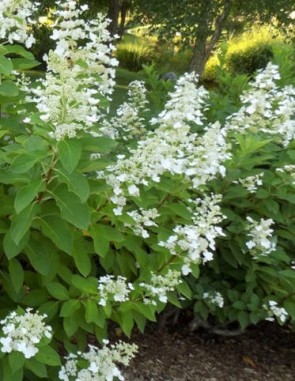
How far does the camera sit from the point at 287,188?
3.02 metres

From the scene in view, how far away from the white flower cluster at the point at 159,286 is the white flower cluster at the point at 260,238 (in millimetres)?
767

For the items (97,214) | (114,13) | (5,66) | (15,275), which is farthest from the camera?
(114,13)

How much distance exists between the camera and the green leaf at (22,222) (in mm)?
1755

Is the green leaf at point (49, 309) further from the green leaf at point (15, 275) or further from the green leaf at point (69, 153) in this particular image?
the green leaf at point (69, 153)

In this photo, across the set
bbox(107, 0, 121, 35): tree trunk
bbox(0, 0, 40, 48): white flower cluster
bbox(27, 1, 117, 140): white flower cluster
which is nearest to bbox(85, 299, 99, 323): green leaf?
bbox(27, 1, 117, 140): white flower cluster

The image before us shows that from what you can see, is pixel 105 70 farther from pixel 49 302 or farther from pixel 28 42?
pixel 49 302

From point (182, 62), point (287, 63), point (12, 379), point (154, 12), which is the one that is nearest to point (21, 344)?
point (12, 379)

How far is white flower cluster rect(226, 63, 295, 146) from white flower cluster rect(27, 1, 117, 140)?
0.94 metres

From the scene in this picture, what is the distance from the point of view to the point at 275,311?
2916 millimetres

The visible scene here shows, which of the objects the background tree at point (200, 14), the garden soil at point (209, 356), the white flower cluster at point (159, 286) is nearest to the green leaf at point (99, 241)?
the white flower cluster at point (159, 286)

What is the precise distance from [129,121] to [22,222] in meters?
1.65

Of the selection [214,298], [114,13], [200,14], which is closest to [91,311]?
[214,298]

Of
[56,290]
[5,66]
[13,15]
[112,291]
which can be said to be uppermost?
[13,15]

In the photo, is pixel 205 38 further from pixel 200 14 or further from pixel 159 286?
pixel 159 286
